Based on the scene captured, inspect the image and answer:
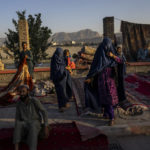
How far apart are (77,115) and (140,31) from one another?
9.47 meters

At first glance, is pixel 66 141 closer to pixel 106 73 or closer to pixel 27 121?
pixel 27 121


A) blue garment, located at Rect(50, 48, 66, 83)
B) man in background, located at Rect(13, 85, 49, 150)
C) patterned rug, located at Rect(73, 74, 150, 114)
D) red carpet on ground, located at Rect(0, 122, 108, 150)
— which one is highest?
blue garment, located at Rect(50, 48, 66, 83)

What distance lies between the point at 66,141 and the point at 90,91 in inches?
54.7

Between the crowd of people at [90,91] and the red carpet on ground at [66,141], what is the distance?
26 centimetres

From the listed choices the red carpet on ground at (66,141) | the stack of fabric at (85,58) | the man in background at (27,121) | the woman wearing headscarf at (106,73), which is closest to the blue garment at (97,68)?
the woman wearing headscarf at (106,73)

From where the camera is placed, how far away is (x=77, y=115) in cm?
404

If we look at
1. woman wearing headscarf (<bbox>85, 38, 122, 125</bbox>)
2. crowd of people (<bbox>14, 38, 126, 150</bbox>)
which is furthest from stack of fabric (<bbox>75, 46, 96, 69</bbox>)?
woman wearing headscarf (<bbox>85, 38, 122, 125</bbox>)

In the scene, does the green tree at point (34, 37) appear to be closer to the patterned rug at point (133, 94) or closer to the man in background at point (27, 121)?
the patterned rug at point (133, 94)

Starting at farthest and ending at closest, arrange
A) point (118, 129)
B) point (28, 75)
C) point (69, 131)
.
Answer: point (28, 75) < point (118, 129) < point (69, 131)

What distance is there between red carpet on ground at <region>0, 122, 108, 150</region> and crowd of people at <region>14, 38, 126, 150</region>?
0.26m

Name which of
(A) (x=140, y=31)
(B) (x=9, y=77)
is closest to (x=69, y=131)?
(B) (x=9, y=77)

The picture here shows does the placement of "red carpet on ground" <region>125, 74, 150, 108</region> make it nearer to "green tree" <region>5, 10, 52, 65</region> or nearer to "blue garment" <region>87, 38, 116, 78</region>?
"blue garment" <region>87, 38, 116, 78</region>

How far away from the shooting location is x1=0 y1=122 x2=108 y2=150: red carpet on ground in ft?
9.02

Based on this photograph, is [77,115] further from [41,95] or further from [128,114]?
[41,95]
